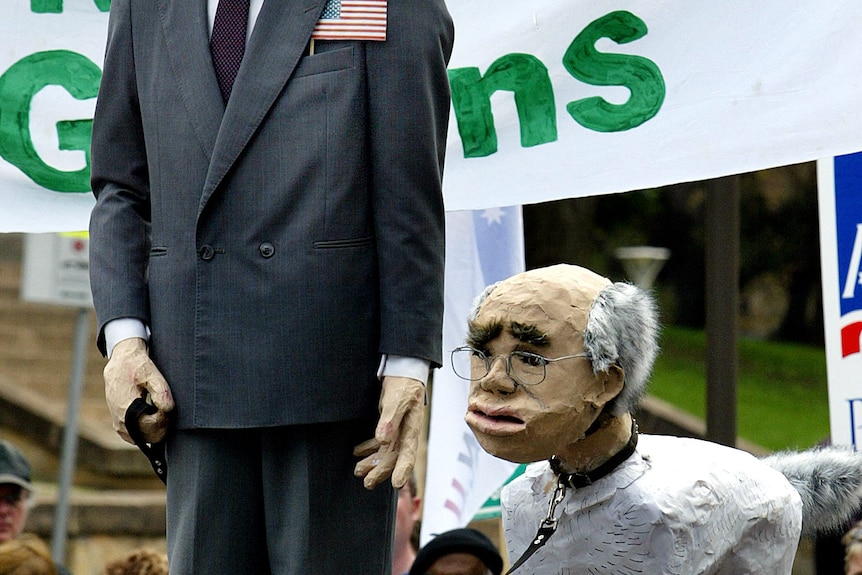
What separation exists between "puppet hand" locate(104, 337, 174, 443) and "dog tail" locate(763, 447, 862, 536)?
114cm

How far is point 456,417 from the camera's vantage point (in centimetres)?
420

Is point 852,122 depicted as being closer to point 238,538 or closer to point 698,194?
point 238,538

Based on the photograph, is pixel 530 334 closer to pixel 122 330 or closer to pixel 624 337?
pixel 624 337

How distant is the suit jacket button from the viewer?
87.4 inches

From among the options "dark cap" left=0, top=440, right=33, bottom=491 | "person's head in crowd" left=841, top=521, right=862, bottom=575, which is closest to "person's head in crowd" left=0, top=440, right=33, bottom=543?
"dark cap" left=0, top=440, right=33, bottom=491

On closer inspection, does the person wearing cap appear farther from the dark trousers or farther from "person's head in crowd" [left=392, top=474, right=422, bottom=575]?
the dark trousers

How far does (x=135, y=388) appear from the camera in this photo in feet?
7.34

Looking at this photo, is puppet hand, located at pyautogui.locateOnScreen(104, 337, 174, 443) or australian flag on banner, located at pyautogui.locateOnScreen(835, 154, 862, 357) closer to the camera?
puppet hand, located at pyautogui.locateOnScreen(104, 337, 174, 443)

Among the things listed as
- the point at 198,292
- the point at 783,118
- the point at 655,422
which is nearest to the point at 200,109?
the point at 198,292

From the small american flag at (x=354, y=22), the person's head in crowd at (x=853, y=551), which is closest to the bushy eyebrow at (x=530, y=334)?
the small american flag at (x=354, y=22)

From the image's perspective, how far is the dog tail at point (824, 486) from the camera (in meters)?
2.61

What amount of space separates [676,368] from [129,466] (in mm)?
8554

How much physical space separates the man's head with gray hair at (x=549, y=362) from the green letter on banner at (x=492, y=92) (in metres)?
1.39

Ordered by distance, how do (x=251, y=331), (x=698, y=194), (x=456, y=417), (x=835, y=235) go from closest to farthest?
(x=251, y=331) → (x=835, y=235) → (x=456, y=417) → (x=698, y=194)
